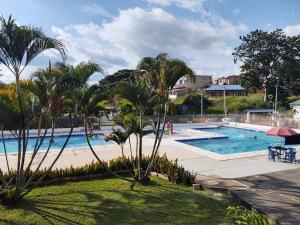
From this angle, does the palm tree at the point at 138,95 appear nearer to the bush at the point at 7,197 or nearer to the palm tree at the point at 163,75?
the palm tree at the point at 163,75

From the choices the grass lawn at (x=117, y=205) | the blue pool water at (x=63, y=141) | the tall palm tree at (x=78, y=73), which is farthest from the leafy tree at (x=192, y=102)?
the tall palm tree at (x=78, y=73)

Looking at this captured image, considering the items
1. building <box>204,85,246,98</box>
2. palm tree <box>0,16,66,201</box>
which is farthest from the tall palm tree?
building <box>204,85,246,98</box>

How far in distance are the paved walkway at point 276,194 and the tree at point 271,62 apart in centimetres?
4373

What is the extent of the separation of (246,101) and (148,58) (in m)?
44.3

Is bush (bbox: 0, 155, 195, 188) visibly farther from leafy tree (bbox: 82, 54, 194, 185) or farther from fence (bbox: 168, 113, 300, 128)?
fence (bbox: 168, 113, 300, 128)

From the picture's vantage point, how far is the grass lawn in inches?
312

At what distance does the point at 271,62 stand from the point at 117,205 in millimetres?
51657

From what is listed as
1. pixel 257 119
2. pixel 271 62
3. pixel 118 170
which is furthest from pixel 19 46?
pixel 271 62

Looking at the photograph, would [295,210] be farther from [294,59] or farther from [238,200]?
[294,59]

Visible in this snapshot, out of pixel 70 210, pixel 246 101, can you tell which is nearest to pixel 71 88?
pixel 70 210

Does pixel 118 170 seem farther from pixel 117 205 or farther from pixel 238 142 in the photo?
pixel 238 142

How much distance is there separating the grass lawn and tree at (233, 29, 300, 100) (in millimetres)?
47165

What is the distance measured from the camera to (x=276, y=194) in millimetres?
9859

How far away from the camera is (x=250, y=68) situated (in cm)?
5472
